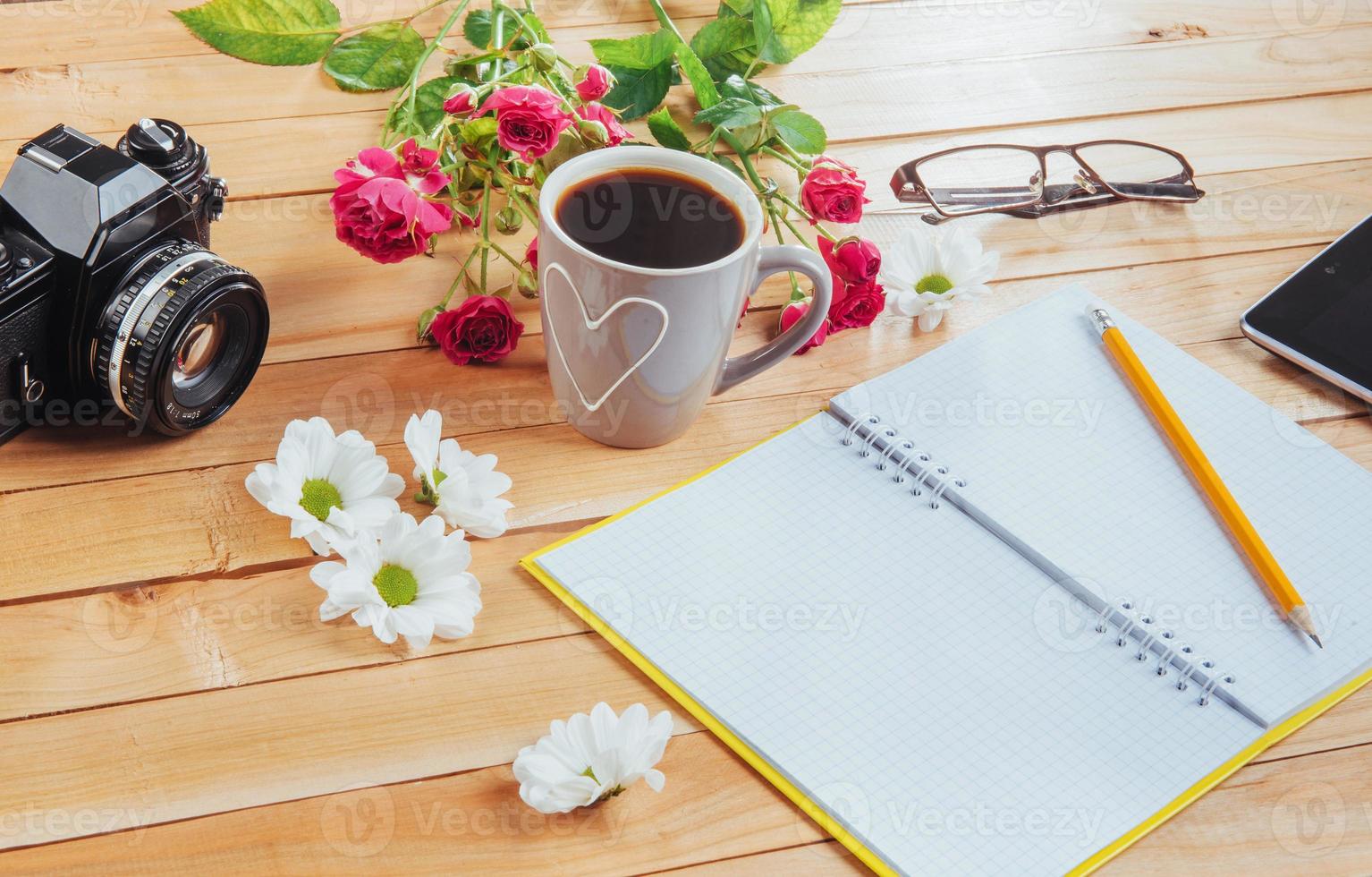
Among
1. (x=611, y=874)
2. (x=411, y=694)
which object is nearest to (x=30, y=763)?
(x=411, y=694)

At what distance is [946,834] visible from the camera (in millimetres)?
553

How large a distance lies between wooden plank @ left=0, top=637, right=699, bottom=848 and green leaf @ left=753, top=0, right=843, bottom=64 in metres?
0.54

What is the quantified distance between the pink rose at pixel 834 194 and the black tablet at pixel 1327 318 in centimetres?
29

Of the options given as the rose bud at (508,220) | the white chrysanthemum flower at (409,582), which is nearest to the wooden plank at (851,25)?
the rose bud at (508,220)

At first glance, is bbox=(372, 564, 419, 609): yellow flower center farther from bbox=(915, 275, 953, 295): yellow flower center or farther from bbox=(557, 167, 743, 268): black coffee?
bbox=(915, 275, 953, 295): yellow flower center

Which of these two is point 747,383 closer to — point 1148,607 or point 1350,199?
point 1148,607

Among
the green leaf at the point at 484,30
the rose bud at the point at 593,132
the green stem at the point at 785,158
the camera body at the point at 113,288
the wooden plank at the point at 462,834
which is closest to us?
the wooden plank at the point at 462,834

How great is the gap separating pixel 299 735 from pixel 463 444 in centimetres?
21

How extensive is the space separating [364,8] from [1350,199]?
32.6 inches

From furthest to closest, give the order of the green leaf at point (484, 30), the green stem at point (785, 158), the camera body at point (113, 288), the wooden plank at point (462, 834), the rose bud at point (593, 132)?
the green leaf at point (484, 30)
the green stem at point (785, 158)
the rose bud at point (593, 132)
the camera body at point (113, 288)
the wooden plank at point (462, 834)

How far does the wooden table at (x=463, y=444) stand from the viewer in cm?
56

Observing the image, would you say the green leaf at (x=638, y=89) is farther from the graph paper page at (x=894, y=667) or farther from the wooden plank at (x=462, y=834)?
the wooden plank at (x=462, y=834)

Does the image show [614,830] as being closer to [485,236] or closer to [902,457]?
[902,457]

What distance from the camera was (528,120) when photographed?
2.36ft
